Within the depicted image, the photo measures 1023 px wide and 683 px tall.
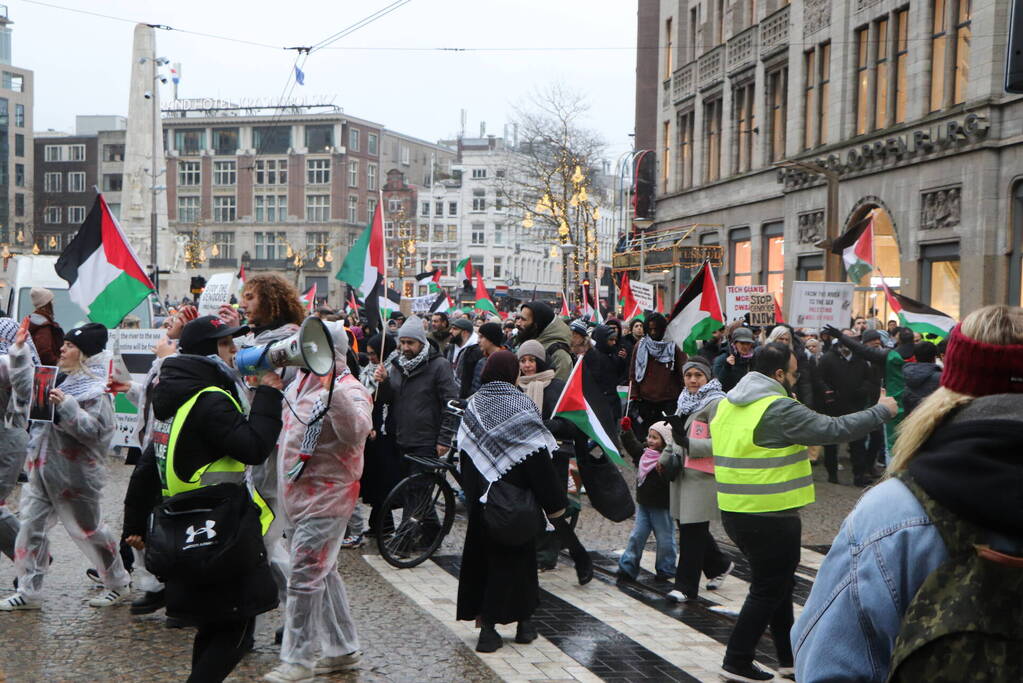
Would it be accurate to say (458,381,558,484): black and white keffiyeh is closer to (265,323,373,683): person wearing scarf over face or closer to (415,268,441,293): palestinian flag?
(265,323,373,683): person wearing scarf over face

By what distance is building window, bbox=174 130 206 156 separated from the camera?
3939 inches

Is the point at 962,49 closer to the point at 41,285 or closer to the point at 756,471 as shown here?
the point at 41,285

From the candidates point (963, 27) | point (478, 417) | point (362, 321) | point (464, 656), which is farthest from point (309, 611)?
point (963, 27)

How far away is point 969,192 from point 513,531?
1756 cm

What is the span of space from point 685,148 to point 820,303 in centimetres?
2364

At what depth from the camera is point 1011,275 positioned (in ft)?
67.5

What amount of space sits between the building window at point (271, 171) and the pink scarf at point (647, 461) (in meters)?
93.7

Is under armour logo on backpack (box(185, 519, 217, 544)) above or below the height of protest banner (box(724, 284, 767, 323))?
below

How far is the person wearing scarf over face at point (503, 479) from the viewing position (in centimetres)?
646

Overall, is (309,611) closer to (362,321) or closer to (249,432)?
(249,432)

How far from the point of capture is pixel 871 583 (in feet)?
7.19

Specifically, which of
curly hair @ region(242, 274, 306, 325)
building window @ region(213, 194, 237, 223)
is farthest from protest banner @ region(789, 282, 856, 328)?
building window @ region(213, 194, 237, 223)

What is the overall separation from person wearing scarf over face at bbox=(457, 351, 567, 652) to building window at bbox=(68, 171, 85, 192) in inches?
4147

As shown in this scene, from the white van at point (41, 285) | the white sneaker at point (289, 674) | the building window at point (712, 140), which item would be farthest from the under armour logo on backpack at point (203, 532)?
the building window at point (712, 140)
